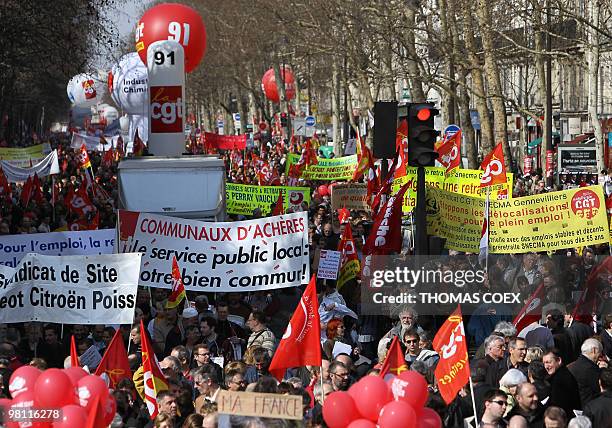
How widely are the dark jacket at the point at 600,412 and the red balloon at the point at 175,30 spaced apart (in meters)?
19.4

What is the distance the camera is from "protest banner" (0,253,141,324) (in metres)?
12.2

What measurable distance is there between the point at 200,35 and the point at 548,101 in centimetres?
808

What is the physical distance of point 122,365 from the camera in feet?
35.5

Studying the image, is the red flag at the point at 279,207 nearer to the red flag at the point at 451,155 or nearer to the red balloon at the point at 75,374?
the red flag at the point at 451,155

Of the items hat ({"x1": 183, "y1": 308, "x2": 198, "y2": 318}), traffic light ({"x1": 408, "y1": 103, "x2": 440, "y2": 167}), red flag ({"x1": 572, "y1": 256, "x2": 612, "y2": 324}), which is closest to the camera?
hat ({"x1": 183, "y1": 308, "x2": 198, "y2": 318})

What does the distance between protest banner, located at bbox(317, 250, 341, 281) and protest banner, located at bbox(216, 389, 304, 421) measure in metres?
8.75

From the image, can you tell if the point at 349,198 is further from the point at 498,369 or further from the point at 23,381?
the point at 23,381

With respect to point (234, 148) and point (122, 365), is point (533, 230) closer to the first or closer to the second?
point (122, 365)

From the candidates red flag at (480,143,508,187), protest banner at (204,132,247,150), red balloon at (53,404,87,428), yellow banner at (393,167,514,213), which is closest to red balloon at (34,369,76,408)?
red balloon at (53,404,87,428)

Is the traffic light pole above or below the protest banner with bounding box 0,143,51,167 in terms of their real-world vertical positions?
below

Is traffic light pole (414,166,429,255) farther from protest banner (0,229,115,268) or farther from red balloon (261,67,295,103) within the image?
red balloon (261,67,295,103)

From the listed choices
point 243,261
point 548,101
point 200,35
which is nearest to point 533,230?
point 243,261
